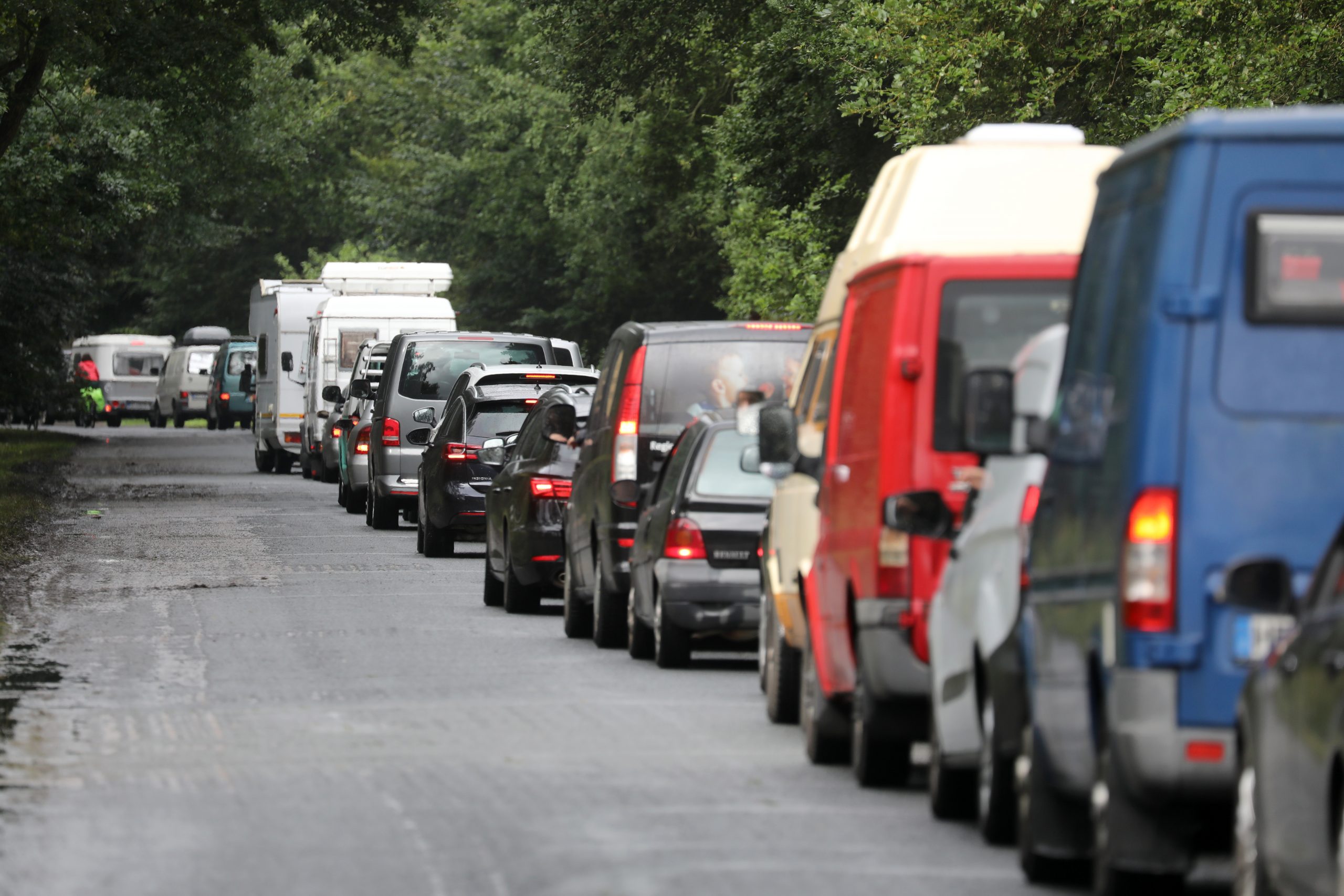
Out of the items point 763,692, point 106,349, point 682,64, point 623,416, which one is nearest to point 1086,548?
point 763,692

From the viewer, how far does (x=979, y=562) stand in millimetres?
8758

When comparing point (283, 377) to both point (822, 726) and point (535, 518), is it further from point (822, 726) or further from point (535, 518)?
point (822, 726)

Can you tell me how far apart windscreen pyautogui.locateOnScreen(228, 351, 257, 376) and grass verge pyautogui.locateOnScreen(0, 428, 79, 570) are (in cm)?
455

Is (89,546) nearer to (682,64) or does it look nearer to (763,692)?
(763,692)

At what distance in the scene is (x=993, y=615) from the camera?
853 centimetres

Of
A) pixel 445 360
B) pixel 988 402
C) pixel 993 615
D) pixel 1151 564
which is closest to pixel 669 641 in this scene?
pixel 993 615

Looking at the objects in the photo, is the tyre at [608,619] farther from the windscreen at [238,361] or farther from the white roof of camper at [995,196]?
the windscreen at [238,361]

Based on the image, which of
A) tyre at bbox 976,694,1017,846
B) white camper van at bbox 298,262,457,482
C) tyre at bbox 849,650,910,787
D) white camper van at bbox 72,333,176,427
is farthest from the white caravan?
white camper van at bbox 72,333,176,427

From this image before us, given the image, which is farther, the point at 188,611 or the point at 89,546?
the point at 89,546

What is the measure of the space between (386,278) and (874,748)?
3519 centimetres

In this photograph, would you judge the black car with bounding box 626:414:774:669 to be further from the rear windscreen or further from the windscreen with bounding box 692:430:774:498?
the rear windscreen

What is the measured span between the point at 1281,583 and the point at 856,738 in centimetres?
412

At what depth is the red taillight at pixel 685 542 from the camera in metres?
14.5

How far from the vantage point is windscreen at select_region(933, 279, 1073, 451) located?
967 centimetres
